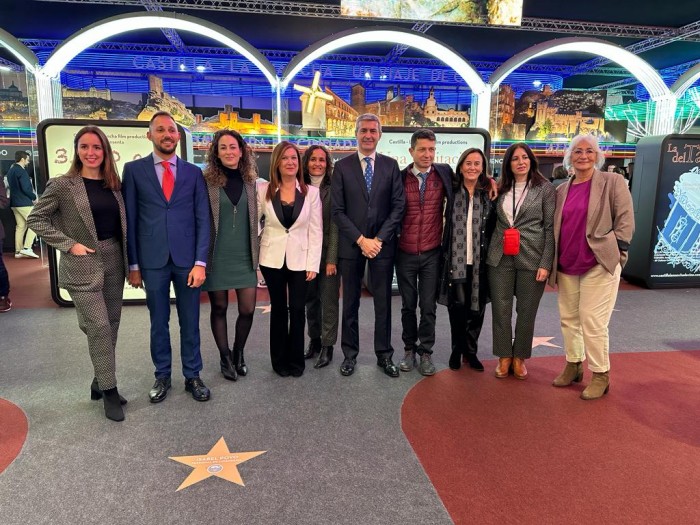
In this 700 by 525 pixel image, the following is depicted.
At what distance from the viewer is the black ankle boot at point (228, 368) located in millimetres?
3297

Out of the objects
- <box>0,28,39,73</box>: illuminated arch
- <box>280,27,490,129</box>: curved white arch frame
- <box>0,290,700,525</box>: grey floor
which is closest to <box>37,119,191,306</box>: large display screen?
<box>0,28,39,73</box>: illuminated arch

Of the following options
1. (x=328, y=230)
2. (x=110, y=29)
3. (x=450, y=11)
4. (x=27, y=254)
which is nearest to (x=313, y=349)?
(x=328, y=230)

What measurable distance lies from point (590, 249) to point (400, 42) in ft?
12.4

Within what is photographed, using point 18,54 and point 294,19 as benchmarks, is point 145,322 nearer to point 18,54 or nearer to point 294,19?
point 18,54

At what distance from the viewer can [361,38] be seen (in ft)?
18.6

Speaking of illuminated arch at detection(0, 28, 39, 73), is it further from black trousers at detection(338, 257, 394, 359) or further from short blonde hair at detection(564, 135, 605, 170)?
short blonde hair at detection(564, 135, 605, 170)

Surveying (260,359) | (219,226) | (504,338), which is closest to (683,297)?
(504,338)

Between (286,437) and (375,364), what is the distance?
3.84ft

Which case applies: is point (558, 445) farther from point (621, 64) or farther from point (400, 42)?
point (621, 64)

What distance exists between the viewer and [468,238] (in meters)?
3.27

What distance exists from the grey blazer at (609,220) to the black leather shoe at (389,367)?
4.90 ft


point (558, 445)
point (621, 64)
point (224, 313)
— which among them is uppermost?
point (621, 64)

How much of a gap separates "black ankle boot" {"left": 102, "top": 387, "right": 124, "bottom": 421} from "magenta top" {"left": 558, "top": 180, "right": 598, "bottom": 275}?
9.30 feet

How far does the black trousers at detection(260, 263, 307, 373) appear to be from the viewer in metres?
3.25
